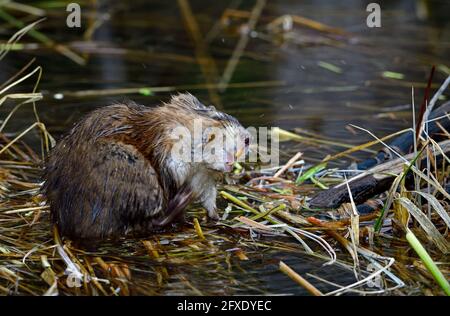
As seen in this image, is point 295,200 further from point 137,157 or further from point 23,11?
point 23,11

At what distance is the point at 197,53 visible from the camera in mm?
8164

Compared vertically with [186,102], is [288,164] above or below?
below

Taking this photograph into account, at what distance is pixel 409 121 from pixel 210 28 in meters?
3.34

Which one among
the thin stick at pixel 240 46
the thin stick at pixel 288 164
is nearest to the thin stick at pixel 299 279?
the thin stick at pixel 288 164

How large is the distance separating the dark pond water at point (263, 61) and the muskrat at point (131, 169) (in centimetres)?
145

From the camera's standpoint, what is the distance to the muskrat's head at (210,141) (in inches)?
159

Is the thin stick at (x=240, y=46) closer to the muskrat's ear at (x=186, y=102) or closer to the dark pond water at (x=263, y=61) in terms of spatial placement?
the dark pond water at (x=263, y=61)

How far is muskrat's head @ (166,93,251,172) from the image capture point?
4035 mm

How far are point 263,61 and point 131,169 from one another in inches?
159

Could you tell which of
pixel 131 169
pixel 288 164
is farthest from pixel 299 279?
pixel 288 164

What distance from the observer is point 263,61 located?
7859 millimetres

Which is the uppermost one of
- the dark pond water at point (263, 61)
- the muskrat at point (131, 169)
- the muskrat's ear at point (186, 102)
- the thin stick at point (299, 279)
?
the dark pond water at point (263, 61)

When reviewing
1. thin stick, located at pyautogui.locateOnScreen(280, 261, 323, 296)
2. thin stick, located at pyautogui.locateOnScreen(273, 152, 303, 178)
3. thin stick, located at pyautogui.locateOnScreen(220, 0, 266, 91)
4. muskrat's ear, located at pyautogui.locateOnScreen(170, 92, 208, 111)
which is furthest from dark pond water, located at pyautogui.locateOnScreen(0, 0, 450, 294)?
thin stick, located at pyautogui.locateOnScreen(280, 261, 323, 296)

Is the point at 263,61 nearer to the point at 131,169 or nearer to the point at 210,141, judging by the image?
the point at 210,141
